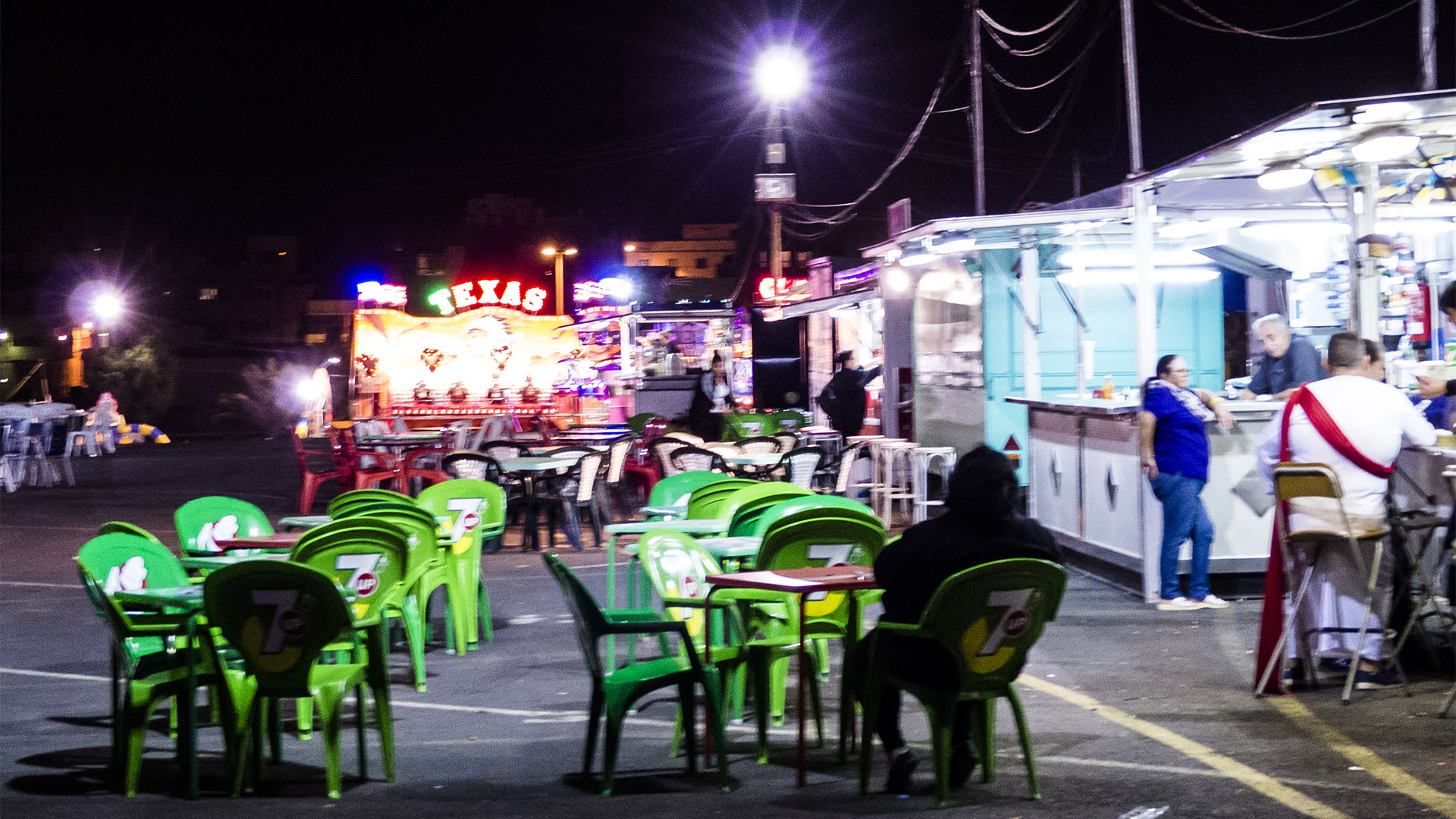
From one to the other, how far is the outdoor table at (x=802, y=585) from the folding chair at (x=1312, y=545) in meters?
2.21

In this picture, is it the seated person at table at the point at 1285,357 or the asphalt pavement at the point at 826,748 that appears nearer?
the asphalt pavement at the point at 826,748

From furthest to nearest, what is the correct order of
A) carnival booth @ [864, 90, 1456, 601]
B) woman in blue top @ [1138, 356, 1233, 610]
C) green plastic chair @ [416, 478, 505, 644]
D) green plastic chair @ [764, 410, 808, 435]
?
green plastic chair @ [764, 410, 808, 435], woman in blue top @ [1138, 356, 1233, 610], carnival booth @ [864, 90, 1456, 601], green plastic chair @ [416, 478, 505, 644]

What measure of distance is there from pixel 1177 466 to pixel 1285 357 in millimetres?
1348

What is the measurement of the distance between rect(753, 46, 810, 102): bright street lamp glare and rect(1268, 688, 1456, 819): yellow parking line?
1749 centimetres

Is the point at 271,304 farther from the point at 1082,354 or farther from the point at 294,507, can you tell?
the point at 1082,354

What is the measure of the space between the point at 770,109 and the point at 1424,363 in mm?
15189

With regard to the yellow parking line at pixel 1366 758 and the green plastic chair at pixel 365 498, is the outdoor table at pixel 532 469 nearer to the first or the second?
the green plastic chair at pixel 365 498

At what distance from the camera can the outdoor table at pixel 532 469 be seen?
1244 cm

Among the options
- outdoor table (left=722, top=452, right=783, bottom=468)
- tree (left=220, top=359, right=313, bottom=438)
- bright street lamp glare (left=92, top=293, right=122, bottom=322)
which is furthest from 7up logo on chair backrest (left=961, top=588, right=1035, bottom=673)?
bright street lamp glare (left=92, top=293, right=122, bottom=322)

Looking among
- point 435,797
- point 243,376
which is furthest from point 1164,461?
point 243,376

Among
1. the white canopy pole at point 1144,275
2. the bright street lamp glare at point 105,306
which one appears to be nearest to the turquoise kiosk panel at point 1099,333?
the white canopy pole at point 1144,275

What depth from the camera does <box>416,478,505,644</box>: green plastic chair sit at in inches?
313

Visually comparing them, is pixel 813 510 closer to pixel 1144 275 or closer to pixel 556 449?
pixel 1144 275

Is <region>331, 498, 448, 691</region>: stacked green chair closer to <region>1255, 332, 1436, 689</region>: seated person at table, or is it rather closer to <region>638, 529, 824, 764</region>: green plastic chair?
<region>638, 529, 824, 764</region>: green plastic chair
